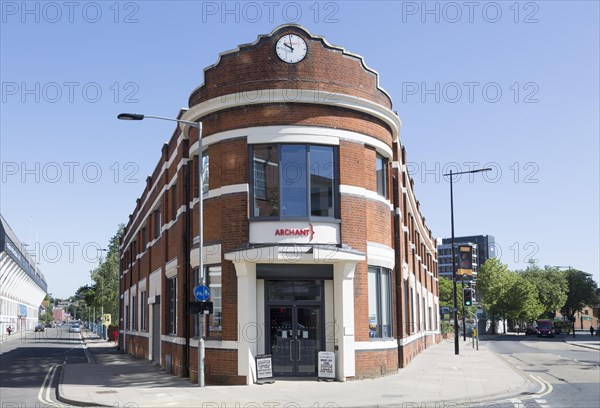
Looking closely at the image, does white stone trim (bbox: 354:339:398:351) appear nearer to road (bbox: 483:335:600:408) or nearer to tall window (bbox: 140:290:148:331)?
road (bbox: 483:335:600:408)

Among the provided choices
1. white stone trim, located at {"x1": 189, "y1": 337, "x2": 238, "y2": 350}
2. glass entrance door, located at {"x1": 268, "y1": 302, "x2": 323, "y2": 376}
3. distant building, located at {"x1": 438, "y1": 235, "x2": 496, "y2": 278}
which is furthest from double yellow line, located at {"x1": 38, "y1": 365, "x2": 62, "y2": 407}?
distant building, located at {"x1": 438, "y1": 235, "x2": 496, "y2": 278}

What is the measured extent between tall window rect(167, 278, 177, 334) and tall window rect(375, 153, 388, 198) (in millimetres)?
9084

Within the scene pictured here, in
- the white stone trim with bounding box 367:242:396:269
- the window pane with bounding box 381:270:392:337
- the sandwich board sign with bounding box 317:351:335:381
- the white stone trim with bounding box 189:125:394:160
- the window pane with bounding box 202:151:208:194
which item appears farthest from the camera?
the window pane with bounding box 381:270:392:337

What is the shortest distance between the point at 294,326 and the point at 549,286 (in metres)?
105

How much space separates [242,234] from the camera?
20578 millimetres

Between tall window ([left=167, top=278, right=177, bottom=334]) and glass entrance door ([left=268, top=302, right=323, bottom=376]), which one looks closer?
glass entrance door ([left=268, top=302, right=323, bottom=376])

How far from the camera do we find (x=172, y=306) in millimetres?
27391

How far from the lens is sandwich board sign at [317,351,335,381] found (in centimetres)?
2017

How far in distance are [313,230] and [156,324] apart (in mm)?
14612

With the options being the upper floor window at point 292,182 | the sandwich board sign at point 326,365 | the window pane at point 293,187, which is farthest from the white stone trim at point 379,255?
the sandwich board sign at point 326,365

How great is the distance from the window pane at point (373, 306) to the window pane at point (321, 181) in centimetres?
293

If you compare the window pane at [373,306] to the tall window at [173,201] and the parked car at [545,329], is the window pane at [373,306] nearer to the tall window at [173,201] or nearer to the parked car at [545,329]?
the tall window at [173,201]

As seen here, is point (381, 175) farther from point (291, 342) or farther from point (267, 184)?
point (291, 342)

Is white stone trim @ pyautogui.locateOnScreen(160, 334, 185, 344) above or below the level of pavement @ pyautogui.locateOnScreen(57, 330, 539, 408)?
above
